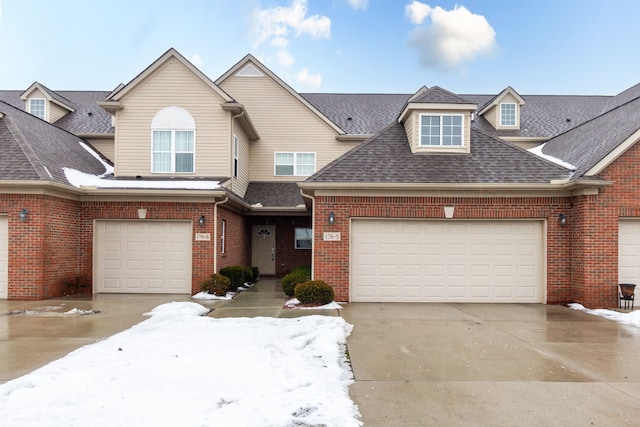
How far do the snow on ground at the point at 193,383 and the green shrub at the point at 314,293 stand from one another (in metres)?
2.93

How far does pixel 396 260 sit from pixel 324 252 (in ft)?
6.86

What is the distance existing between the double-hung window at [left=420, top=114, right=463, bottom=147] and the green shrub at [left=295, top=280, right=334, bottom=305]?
5438mm

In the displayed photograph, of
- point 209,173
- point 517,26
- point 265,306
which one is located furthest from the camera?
point 517,26

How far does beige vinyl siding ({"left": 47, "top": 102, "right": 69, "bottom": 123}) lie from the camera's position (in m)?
19.8

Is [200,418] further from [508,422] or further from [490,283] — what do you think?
[490,283]

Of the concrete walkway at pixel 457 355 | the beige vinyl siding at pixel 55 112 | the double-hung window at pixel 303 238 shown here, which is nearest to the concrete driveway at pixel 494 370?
the concrete walkway at pixel 457 355

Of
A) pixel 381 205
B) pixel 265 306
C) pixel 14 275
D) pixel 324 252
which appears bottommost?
pixel 265 306

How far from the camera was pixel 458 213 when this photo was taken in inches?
451

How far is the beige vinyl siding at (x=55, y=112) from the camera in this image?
1980cm

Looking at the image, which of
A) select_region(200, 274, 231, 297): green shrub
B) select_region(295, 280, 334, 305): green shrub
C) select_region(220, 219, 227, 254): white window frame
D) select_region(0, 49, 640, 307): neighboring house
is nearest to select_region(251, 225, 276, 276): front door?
select_region(0, 49, 640, 307): neighboring house

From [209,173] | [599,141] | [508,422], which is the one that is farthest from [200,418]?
[599,141]

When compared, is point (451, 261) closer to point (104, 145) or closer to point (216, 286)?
point (216, 286)

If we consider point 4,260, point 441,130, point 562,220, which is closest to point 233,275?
point 4,260

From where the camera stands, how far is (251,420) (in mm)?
4027
